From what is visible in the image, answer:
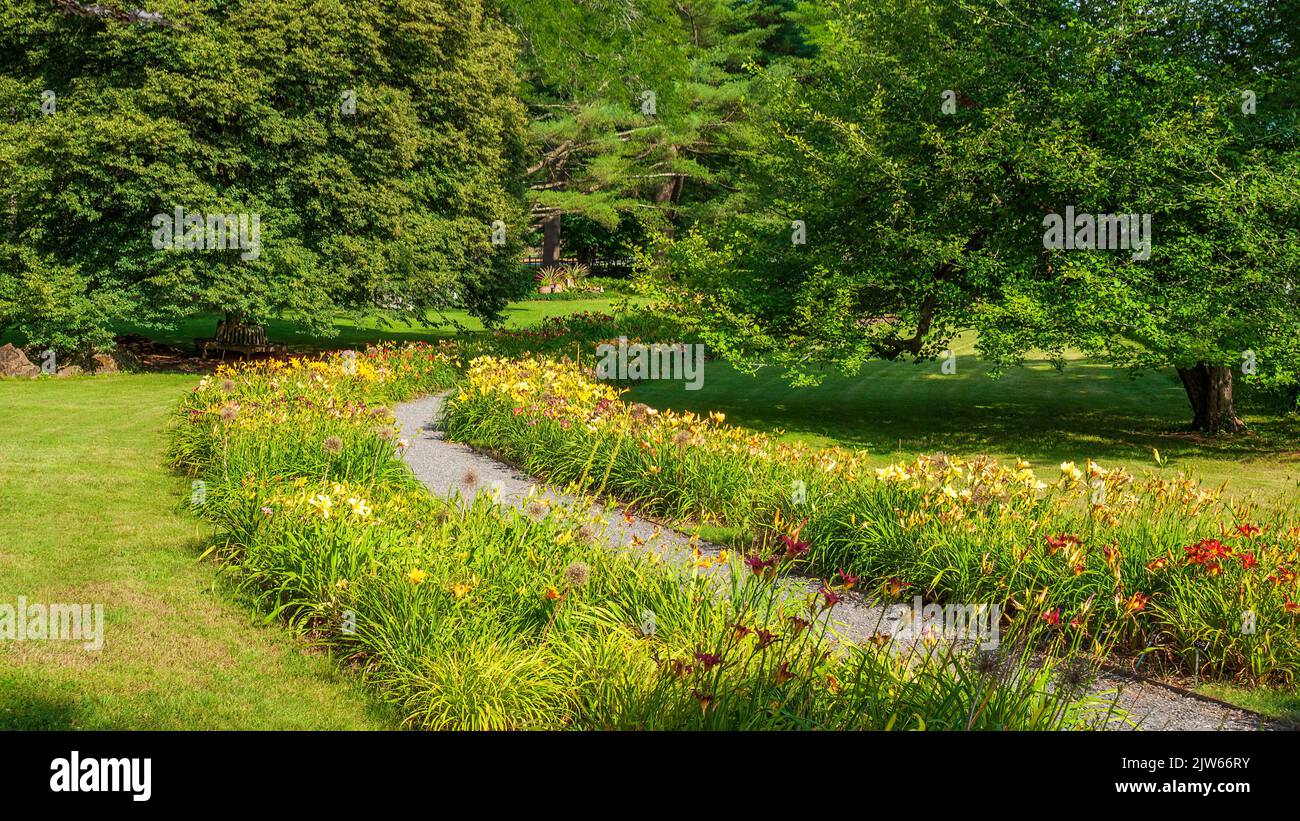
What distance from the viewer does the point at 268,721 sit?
455 centimetres

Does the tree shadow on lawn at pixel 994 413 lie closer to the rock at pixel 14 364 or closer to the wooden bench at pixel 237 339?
the wooden bench at pixel 237 339

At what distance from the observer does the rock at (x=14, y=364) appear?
54.0 feet

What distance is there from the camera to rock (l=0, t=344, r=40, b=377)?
16.5m

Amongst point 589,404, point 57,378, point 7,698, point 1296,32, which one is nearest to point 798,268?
point 589,404

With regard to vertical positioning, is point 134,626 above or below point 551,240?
below

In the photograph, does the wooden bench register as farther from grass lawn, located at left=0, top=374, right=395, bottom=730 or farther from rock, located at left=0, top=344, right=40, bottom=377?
grass lawn, located at left=0, top=374, right=395, bottom=730

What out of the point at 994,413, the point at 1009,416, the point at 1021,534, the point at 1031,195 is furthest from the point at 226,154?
the point at 1021,534

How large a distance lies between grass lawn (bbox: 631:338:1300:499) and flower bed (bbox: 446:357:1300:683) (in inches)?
92.6

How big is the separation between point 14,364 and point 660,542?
47.9 feet

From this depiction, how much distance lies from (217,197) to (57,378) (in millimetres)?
4248

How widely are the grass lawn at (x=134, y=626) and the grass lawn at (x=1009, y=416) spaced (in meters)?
6.67

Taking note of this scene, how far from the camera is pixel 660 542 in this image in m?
7.81

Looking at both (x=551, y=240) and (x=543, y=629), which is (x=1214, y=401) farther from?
(x=551, y=240)
